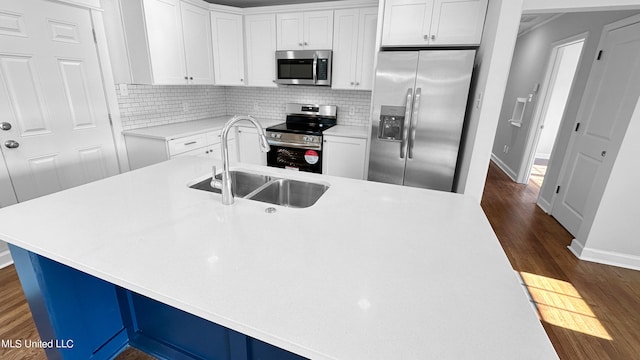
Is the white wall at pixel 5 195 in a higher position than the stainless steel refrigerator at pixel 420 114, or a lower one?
lower

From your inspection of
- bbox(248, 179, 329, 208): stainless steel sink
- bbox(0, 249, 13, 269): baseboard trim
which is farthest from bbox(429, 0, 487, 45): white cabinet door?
bbox(0, 249, 13, 269): baseboard trim

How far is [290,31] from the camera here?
11.6 feet

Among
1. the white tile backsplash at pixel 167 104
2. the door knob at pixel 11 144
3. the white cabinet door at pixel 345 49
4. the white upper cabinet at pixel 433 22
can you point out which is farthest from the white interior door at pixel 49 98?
the white upper cabinet at pixel 433 22

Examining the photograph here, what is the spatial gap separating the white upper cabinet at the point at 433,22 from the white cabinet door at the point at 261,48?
1553 millimetres

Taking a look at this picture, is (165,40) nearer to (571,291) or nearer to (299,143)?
(299,143)

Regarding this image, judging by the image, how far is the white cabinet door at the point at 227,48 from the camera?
3.59m

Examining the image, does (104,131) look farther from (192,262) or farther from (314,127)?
(192,262)

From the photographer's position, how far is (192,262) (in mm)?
933

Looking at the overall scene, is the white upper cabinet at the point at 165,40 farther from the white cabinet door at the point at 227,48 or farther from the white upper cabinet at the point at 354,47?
the white upper cabinet at the point at 354,47

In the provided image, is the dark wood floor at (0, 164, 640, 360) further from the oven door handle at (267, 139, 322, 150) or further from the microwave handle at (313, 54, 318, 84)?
the microwave handle at (313, 54, 318, 84)

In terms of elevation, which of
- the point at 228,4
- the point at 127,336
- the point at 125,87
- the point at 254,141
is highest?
the point at 228,4

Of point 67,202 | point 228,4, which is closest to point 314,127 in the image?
point 228,4

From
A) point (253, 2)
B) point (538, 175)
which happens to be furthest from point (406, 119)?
point (538, 175)

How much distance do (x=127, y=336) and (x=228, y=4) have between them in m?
3.75
